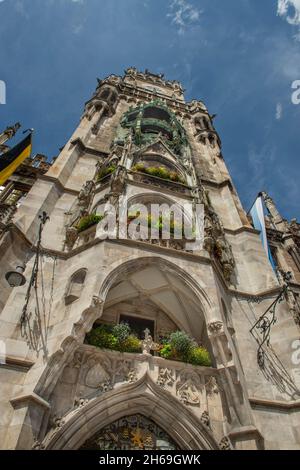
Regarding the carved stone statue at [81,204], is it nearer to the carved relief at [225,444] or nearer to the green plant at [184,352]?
the green plant at [184,352]

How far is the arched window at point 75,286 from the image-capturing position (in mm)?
9836

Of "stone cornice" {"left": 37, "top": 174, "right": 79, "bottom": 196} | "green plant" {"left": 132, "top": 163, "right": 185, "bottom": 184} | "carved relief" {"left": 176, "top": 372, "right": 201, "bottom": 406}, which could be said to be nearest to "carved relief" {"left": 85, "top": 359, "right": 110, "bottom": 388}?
"carved relief" {"left": 176, "top": 372, "right": 201, "bottom": 406}

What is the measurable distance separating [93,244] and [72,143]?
34.4 feet

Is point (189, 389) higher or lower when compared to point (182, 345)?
lower

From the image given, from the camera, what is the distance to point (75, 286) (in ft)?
33.7

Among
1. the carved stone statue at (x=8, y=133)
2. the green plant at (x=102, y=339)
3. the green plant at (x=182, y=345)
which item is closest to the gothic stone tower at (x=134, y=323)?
the green plant at (x=102, y=339)

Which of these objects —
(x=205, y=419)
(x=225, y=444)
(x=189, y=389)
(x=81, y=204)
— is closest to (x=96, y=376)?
(x=189, y=389)

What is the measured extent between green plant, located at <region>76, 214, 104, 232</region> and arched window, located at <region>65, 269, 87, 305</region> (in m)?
2.30

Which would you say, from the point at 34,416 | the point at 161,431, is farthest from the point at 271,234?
the point at 34,416

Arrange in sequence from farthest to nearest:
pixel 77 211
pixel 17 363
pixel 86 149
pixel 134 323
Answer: pixel 86 149 → pixel 77 211 → pixel 134 323 → pixel 17 363

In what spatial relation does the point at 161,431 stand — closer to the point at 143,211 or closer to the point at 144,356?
the point at 144,356

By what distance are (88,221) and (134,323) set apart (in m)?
4.18

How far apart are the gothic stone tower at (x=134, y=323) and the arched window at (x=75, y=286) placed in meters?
0.04

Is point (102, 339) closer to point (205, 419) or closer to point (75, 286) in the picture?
point (75, 286)
